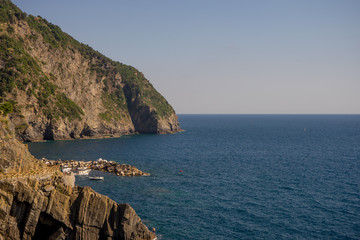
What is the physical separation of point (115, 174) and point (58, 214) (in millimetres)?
38945

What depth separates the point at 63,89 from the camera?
146 metres

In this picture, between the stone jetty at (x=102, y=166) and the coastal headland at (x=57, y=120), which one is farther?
the stone jetty at (x=102, y=166)

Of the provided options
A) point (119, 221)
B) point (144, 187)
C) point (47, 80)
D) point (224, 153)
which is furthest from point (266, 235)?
point (47, 80)

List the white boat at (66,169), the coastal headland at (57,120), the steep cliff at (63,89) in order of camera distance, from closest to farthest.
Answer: the coastal headland at (57,120) < the white boat at (66,169) < the steep cliff at (63,89)

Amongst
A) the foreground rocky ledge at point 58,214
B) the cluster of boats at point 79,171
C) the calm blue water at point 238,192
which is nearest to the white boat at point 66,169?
the cluster of boats at point 79,171

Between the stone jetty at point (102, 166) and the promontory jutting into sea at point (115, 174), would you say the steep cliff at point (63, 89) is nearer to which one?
the promontory jutting into sea at point (115, 174)

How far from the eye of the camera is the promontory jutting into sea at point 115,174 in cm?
3659

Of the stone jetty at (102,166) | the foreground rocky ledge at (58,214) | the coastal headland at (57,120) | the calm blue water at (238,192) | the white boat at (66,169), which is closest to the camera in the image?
the foreground rocky ledge at (58,214)

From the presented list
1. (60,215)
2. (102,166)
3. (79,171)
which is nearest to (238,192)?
(60,215)

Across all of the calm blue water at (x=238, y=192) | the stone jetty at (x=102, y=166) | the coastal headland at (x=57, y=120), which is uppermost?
the coastal headland at (x=57, y=120)

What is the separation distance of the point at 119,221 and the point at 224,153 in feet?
260

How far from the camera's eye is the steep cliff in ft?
389

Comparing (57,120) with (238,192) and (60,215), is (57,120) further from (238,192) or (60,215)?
(60,215)

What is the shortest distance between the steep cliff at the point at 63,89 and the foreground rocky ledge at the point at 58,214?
86.9 metres
